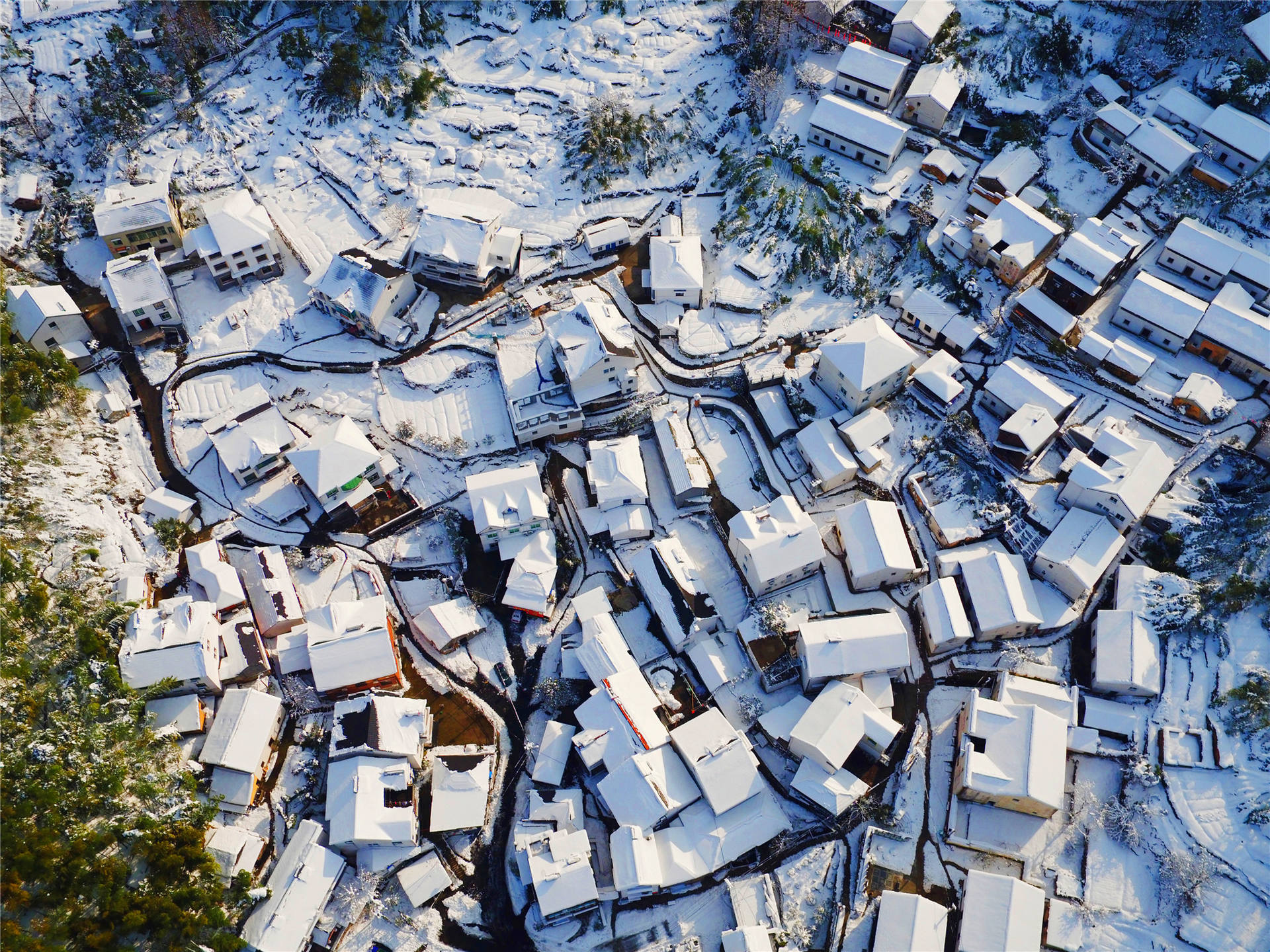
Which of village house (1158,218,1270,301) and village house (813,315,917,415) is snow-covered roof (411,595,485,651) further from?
village house (1158,218,1270,301)

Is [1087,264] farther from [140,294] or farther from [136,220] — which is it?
[136,220]

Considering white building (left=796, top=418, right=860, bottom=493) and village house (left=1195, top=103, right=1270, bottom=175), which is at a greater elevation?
village house (left=1195, top=103, right=1270, bottom=175)

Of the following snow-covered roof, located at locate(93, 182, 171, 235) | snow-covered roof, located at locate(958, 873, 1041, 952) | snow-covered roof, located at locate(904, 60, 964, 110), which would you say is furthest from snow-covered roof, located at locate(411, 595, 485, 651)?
snow-covered roof, located at locate(904, 60, 964, 110)

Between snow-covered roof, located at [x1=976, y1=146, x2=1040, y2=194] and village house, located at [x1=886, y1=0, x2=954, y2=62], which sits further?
village house, located at [x1=886, y1=0, x2=954, y2=62]

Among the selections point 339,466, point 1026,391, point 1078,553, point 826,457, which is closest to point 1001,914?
point 1078,553

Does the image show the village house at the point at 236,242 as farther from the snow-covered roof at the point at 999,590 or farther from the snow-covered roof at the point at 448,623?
the snow-covered roof at the point at 999,590

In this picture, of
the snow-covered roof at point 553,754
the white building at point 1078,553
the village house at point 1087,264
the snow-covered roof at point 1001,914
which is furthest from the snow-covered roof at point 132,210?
the snow-covered roof at point 1001,914

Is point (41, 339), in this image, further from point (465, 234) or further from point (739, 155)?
point (739, 155)
